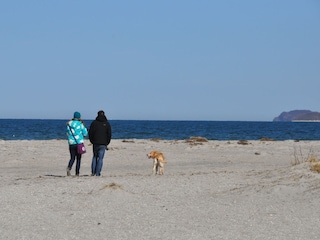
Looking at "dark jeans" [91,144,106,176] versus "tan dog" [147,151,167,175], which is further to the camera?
"tan dog" [147,151,167,175]

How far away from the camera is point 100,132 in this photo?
1489 cm

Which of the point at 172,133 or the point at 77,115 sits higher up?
the point at 77,115

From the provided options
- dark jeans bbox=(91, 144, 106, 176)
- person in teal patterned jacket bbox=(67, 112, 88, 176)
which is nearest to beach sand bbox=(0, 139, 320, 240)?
person in teal patterned jacket bbox=(67, 112, 88, 176)

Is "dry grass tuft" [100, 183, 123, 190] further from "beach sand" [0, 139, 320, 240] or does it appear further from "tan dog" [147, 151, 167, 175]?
"tan dog" [147, 151, 167, 175]

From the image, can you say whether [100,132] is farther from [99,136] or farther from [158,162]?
[158,162]

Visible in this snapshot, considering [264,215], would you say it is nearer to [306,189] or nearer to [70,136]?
[306,189]

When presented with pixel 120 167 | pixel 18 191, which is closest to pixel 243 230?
pixel 18 191

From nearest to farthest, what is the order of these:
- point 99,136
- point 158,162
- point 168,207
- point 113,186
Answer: point 168,207 → point 113,186 → point 99,136 → point 158,162

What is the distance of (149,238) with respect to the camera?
8.05m

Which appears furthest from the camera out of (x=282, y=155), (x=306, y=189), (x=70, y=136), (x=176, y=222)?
(x=282, y=155)

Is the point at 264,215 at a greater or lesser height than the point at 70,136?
lesser

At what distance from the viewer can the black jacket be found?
14.9m

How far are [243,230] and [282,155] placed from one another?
17596 mm

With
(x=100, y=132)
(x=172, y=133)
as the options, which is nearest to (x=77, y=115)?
(x=100, y=132)
